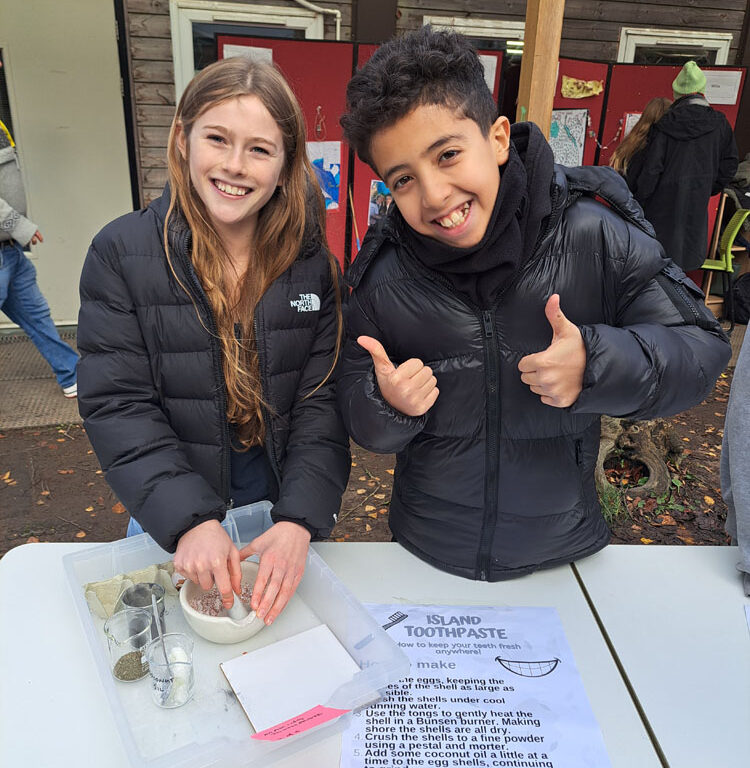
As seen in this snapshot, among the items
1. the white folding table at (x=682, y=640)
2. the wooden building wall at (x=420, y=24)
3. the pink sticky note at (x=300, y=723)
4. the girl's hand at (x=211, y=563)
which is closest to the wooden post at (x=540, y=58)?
the white folding table at (x=682, y=640)

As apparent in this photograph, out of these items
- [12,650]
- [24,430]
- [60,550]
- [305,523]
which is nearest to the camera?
[12,650]

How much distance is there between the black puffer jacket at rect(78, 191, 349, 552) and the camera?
1.42m

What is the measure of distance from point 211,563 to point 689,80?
594cm

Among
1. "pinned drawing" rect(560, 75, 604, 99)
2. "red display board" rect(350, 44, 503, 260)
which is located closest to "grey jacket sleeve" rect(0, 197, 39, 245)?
"red display board" rect(350, 44, 503, 260)

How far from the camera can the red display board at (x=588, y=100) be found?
19.0 ft

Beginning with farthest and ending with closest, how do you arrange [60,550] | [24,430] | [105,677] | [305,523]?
1. [24,430]
2. [60,550]
3. [305,523]
4. [105,677]

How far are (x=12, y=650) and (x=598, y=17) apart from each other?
21.8 ft

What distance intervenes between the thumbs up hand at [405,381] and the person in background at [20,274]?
3624 millimetres

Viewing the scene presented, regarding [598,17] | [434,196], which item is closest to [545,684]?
[434,196]

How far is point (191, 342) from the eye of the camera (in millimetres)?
1496

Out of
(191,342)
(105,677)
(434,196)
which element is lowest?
(105,677)

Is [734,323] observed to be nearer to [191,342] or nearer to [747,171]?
[747,171]

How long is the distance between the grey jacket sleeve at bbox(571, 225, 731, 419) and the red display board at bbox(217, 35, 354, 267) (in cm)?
407

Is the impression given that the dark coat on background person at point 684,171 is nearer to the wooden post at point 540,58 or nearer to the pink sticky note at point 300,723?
the wooden post at point 540,58
